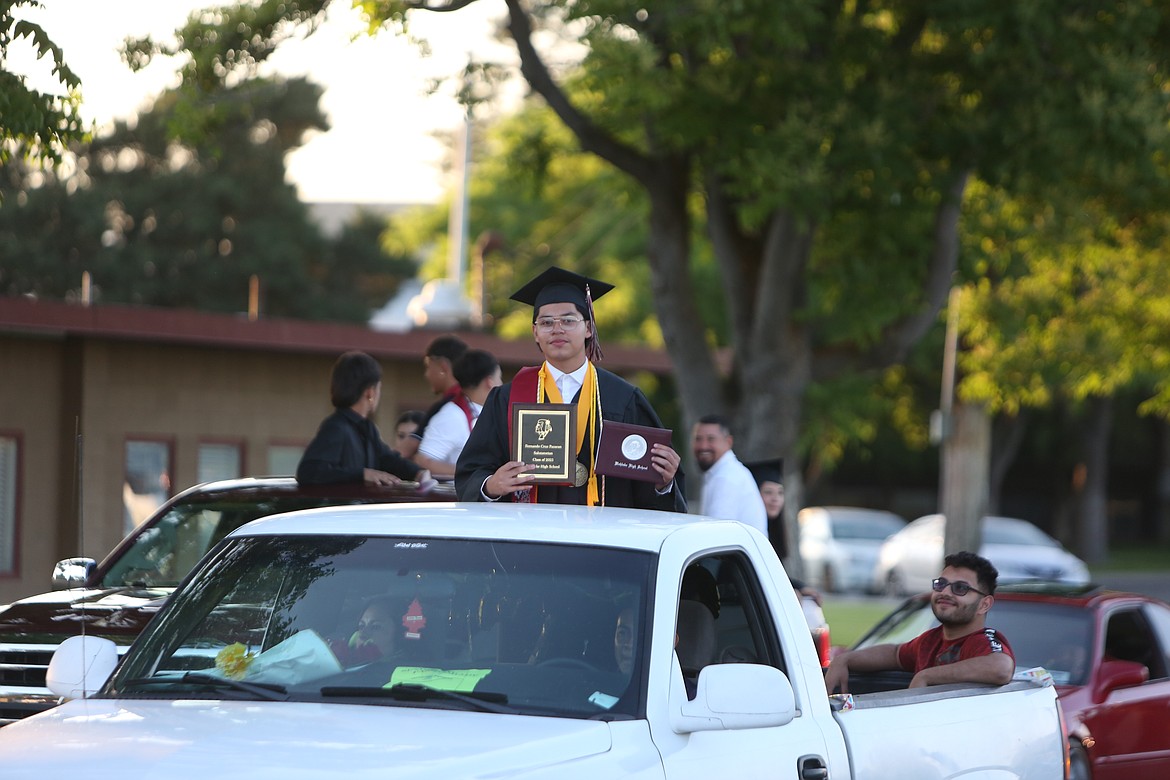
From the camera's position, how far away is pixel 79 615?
24.6 ft

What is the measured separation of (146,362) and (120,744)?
1405 cm

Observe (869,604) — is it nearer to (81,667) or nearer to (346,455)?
(346,455)

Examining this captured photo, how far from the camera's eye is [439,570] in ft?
15.1

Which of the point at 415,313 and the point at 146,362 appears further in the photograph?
the point at 415,313

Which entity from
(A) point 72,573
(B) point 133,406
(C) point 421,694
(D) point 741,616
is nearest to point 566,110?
(B) point 133,406

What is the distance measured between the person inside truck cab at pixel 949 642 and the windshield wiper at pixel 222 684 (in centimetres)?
308

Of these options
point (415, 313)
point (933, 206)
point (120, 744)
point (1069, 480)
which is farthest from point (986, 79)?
point (1069, 480)

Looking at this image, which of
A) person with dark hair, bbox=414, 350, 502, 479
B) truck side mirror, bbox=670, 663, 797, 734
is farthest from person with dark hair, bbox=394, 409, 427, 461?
truck side mirror, bbox=670, 663, 797, 734

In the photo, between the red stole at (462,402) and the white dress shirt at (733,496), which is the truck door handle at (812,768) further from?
the red stole at (462,402)

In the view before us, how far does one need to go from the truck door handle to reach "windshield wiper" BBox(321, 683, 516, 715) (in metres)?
0.96

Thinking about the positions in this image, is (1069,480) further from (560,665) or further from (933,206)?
(560,665)

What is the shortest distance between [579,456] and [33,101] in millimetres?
4574

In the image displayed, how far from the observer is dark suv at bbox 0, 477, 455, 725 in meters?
7.34

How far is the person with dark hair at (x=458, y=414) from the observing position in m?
8.91
